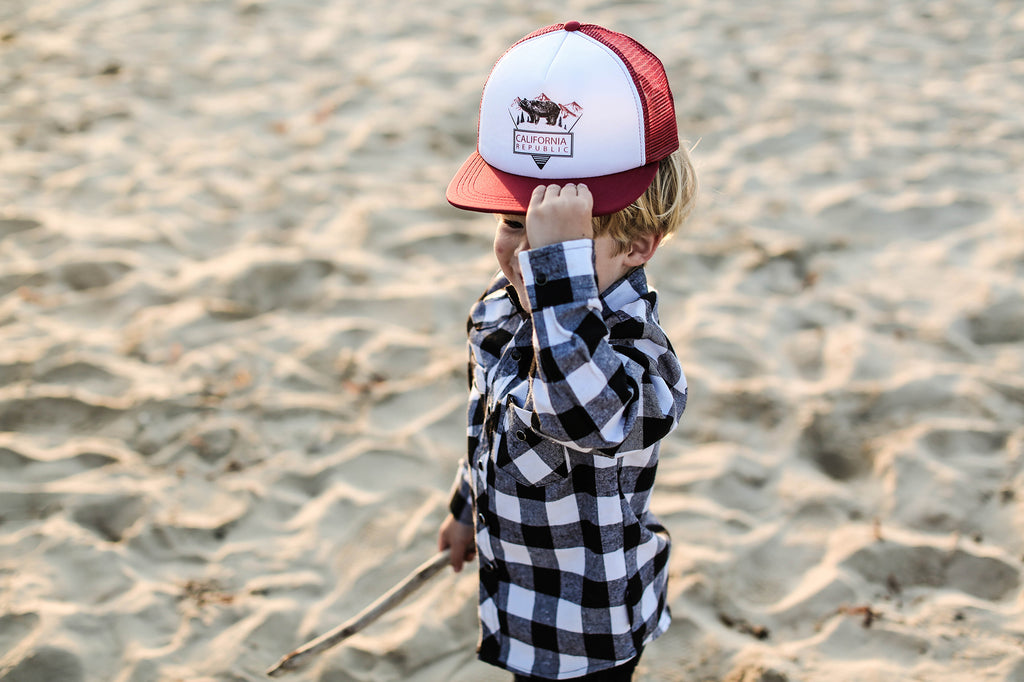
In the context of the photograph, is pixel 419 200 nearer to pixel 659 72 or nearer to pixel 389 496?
pixel 389 496

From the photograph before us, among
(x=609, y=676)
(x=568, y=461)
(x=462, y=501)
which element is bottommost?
(x=609, y=676)

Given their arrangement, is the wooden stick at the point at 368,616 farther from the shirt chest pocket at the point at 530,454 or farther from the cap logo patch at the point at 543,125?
the cap logo patch at the point at 543,125

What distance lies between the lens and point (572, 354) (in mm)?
1240

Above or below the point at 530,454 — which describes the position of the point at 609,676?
below

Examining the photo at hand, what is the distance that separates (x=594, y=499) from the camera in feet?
4.73

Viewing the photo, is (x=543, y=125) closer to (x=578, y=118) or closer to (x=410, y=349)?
(x=578, y=118)

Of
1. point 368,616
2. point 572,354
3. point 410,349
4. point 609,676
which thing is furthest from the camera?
point 410,349

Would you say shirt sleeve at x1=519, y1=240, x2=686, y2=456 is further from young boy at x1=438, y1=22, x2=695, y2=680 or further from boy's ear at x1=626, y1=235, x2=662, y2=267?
boy's ear at x1=626, y1=235, x2=662, y2=267

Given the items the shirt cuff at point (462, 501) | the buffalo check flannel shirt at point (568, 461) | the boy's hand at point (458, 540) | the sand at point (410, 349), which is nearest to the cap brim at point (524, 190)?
the buffalo check flannel shirt at point (568, 461)

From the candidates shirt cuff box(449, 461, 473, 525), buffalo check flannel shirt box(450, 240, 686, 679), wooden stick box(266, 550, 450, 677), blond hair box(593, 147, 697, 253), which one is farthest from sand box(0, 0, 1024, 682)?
blond hair box(593, 147, 697, 253)

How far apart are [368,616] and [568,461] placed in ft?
2.60

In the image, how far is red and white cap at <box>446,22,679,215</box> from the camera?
1323 millimetres

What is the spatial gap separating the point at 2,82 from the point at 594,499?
14.0ft

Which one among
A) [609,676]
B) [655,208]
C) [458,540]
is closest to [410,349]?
[458,540]
